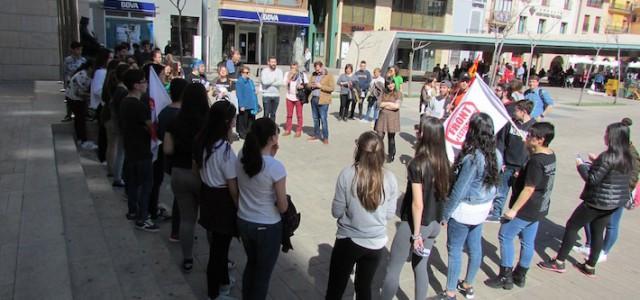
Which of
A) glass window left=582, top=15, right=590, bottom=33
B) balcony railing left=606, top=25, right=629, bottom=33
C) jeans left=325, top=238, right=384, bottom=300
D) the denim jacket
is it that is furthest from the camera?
balcony railing left=606, top=25, right=629, bottom=33

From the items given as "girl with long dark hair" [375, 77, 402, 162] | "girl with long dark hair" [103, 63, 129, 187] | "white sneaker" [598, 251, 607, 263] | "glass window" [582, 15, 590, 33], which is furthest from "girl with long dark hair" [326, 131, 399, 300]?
"glass window" [582, 15, 590, 33]

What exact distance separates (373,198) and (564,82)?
37.7m

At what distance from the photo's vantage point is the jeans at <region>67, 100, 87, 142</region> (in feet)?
24.6

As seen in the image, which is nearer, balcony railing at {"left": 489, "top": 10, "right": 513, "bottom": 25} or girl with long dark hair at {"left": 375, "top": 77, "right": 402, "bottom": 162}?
girl with long dark hair at {"left": 375, "top": 77, "right": 402, "bottom": 162}

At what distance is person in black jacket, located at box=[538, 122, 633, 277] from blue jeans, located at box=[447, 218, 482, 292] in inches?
51.4

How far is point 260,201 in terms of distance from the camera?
10.1 feet

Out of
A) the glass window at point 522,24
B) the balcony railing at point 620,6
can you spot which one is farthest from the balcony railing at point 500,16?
the balcony railing at point 620,6

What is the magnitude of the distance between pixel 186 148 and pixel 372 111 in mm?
10215

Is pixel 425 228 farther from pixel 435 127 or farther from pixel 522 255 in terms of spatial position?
pixel 522 255

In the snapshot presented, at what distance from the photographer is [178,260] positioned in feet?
14.2

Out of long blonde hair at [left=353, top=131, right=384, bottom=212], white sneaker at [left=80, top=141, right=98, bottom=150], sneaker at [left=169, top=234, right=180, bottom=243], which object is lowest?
sneaker at [left=169, top=234, right=180, bottom=243]

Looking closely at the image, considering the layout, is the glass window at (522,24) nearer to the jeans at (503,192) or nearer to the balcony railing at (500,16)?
the balcony railing at (500,16)

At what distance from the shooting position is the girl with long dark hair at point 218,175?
10.7 ft

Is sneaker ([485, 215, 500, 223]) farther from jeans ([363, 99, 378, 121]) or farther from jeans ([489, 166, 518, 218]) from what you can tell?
jeans ([363, 99, 378, 121])
